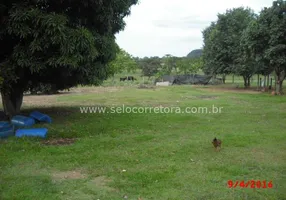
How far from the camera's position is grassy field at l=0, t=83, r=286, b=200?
4137 millimetres

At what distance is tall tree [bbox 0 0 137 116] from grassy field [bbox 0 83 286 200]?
161cm

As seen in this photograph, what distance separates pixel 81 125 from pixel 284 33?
45.2 feet

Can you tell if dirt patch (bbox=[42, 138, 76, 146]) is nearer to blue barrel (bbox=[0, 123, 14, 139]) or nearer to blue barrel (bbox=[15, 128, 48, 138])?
blue barrel (bbox=[15, 128, 48, 138])

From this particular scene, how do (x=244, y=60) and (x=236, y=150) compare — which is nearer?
(x=236, y=150)

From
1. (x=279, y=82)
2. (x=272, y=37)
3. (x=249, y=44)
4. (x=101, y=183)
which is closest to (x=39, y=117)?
(x=101, y=183)

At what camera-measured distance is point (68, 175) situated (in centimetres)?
482

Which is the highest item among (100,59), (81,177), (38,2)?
(38,2)

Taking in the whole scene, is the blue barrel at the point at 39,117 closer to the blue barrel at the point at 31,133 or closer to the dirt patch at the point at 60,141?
the blue barrel at the point at 31,133

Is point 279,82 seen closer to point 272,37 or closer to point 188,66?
point 272,37

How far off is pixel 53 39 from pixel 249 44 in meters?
15.3

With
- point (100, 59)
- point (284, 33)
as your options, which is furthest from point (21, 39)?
point (284, 33)

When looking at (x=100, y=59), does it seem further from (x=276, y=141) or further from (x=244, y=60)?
(x=244, y=60)

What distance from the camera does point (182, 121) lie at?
377 inches
